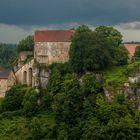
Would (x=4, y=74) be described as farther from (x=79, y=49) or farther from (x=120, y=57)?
(x=120, y=57)

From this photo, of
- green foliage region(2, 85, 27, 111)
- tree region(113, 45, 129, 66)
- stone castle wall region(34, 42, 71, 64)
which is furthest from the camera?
stone castle wall region(34, 42, 71, 64)

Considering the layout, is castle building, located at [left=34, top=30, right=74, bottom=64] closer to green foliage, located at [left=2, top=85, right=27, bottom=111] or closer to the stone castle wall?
the stone castle wall

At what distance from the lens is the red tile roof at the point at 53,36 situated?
8881cm

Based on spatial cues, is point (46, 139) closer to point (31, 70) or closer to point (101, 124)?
point (101, 124)

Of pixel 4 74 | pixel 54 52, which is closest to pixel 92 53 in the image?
pixel 54 52

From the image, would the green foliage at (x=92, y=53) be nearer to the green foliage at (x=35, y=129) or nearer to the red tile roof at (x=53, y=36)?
the red tile roof at (x=53, y=36)

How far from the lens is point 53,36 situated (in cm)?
8925

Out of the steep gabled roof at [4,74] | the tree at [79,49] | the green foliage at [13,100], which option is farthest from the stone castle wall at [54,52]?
the steep gabled roof at [4,74]

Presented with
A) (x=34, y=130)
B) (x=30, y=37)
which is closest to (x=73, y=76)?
(x=34, y=130)

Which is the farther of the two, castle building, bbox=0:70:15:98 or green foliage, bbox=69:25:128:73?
castle building, bbox=0:70:15:98

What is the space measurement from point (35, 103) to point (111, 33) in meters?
17.6

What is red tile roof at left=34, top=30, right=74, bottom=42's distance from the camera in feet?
291

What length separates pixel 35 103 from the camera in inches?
3329

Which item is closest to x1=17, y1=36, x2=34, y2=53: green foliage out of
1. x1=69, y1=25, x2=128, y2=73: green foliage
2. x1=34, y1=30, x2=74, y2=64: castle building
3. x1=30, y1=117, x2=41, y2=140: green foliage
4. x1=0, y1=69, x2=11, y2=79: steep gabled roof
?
x1=0, y1=69, x2=11, y2=79: steep gabled roof
